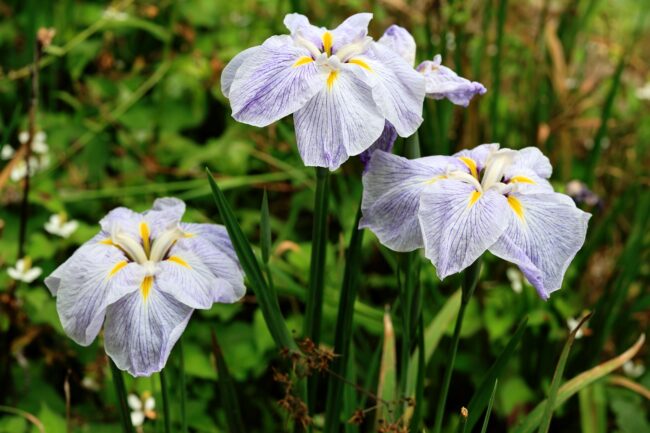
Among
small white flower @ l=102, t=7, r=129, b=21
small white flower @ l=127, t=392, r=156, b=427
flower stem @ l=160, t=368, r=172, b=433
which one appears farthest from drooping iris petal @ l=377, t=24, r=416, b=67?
small white flower @ l=102, t=7, r=129, b=21

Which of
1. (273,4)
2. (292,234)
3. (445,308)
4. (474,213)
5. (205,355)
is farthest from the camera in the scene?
(273,4)

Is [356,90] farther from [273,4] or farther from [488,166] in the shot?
[273,4]

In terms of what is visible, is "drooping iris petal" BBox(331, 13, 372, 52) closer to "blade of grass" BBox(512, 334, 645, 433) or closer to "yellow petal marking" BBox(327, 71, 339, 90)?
"yellow petal marking" BBox(327, 71, 339, 90)

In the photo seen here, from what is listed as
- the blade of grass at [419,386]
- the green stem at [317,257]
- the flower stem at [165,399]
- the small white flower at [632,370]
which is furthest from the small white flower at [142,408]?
the small white flower at [632,370]

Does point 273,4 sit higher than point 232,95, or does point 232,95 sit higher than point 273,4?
→ point 232,95

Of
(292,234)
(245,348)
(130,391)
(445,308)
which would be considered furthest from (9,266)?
(445,308)

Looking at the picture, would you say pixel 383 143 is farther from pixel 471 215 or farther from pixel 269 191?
pixel 269 191

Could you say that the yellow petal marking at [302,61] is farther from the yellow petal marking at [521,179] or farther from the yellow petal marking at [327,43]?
the yellow petal marking at [521,179]
